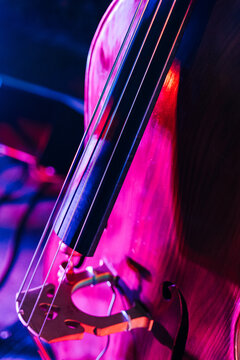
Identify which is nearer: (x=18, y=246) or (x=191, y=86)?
(x=191, y=86)

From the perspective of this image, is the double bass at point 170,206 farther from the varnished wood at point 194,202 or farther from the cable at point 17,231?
the cable at point 17,231

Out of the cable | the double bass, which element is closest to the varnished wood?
the double bass

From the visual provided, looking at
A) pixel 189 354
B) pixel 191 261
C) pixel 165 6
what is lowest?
pixel 189 354

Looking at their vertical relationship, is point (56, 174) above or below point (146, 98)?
below

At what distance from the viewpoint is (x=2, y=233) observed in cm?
82

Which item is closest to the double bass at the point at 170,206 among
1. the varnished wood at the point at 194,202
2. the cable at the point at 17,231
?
the varnished wood at the point at 194,202

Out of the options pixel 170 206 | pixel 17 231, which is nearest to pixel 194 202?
pixel 170 206

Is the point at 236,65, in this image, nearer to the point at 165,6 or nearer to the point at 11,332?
the point at 165,6

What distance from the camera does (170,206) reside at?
1.35 feet

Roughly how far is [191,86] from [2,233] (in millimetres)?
627

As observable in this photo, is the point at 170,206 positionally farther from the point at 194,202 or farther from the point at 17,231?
the point at 17,231

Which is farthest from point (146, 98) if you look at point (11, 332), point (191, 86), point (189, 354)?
point (11, 332)

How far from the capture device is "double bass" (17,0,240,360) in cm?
36

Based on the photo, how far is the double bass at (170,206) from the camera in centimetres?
36
